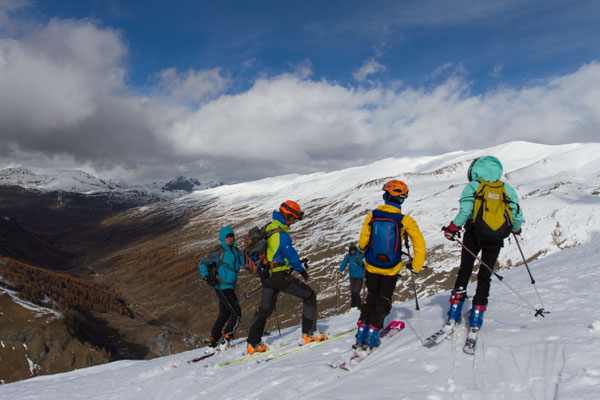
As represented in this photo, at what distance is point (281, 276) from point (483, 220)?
5.35 metres

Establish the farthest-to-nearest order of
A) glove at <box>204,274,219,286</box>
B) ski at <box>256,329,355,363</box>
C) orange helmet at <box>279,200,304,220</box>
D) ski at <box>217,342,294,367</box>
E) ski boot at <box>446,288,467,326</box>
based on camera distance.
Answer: glove at <box>204,274,219,286</box> → ski at <box>217,342,294,367</box> → orange helmet at <box>279,200,304,220</box> → ski at <box>256,329,355,363</box> → ski boot at <box>446,288,467,326</box>

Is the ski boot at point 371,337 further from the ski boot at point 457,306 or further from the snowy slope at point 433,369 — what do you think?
the ski boot at point 457,306

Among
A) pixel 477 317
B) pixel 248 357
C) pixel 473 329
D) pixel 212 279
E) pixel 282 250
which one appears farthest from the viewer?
pixel 212 279

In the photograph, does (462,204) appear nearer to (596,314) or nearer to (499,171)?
(499,171)

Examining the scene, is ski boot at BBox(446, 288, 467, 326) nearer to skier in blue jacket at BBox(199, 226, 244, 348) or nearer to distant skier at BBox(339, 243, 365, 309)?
skier in blue jacket at BBox(199, 226, 244, 348)

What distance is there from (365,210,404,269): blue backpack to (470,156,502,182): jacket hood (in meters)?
2.03

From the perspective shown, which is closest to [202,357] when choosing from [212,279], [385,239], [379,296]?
[212,279]

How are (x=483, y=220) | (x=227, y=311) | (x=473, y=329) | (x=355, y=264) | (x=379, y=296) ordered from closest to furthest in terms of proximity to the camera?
(x=473, y=329)
(x=483, y=220)
(x=379, y=296)
(x=227, y=311)
(x=355, y=264)

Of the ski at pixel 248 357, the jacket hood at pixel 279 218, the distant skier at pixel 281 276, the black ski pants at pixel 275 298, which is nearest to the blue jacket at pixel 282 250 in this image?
the distant skier at pixel 281 276

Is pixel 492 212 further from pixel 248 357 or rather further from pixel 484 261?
pixel 248 357

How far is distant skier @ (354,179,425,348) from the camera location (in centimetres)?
691

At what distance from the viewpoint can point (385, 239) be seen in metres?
6.93

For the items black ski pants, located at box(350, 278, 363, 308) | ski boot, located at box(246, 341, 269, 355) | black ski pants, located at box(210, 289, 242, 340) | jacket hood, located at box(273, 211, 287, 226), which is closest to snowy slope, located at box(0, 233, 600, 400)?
ski boot, located at box(246, 341, 269, 355)

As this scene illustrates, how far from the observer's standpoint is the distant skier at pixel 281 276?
927 centimetres
